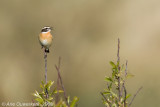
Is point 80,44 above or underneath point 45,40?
underneath

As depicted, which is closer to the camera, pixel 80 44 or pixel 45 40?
pixel 45 40

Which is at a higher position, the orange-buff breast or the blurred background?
the orange-buff breast

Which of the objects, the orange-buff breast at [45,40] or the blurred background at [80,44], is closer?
the orange-buff breast at [45,40]

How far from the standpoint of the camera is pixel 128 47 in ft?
17.6

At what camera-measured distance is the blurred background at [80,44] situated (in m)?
4.93

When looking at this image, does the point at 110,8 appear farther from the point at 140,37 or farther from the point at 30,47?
the point at 30,47

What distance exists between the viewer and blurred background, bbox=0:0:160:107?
493 centimetres

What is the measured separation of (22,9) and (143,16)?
6.44ft

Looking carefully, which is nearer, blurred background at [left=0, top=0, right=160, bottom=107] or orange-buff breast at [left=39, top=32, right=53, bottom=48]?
orange-buff breast at [left=39, top=32, right=53, bottom=48]

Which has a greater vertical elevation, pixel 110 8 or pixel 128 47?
pixel 110 8

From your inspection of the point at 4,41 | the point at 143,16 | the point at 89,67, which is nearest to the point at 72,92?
the point at 89,67

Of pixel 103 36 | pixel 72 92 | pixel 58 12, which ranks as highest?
pixel 58 12

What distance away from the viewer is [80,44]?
17.1 ft

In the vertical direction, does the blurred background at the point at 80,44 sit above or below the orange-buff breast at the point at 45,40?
below
